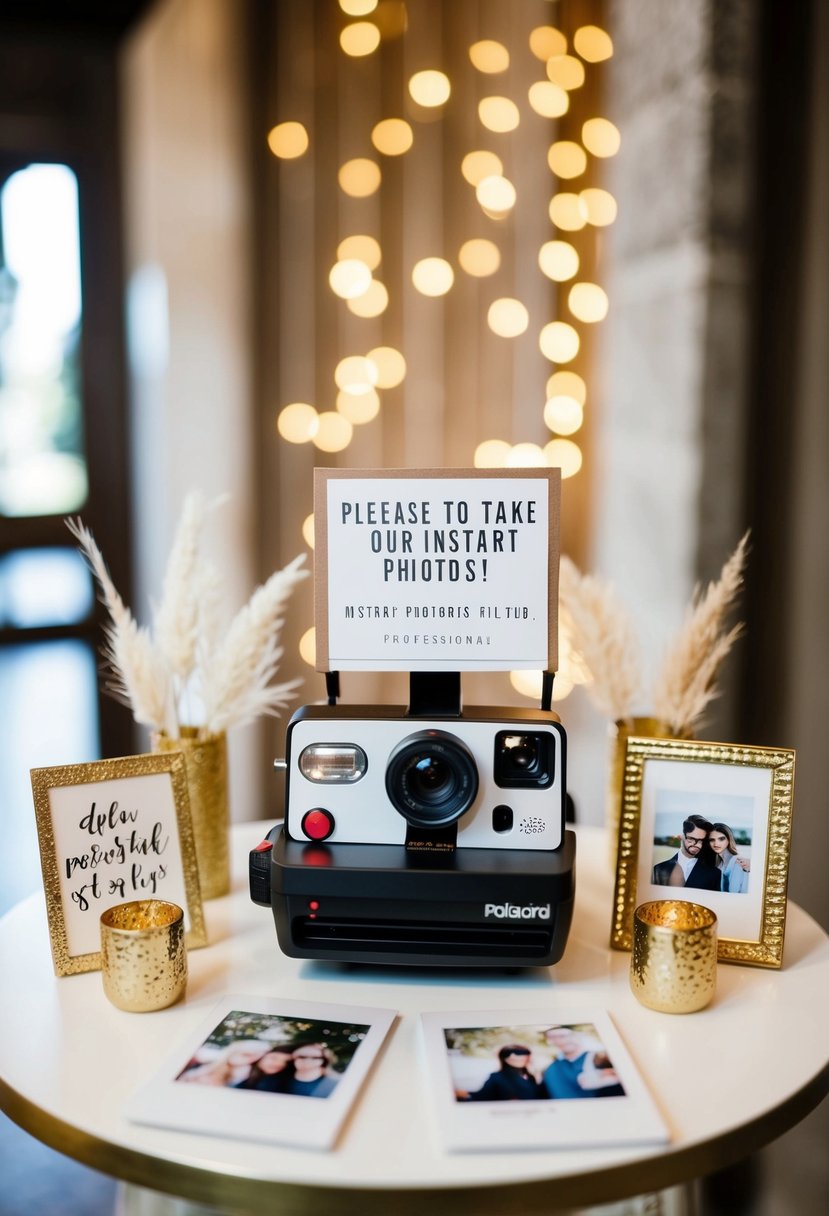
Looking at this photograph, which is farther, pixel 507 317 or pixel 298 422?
pixel 298 422

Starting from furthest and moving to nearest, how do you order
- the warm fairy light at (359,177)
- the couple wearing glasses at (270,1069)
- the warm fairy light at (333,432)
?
the warm fairy light at (333,432), the warm fairy light at (359,177), the couple wearing glasses at (270,1069)

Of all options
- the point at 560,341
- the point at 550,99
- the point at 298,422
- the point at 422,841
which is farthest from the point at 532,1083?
the point at 298,422

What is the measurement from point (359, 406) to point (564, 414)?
555 millimetres

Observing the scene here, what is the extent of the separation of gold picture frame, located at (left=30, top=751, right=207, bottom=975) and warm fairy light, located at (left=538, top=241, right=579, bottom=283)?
1.58 meters

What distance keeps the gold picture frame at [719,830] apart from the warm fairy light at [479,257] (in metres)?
1.60

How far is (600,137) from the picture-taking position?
7.11ft

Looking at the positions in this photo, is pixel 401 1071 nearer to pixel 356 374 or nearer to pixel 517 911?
pixel 517 911

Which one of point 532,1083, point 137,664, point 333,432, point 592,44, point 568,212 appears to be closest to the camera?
point 532,1083

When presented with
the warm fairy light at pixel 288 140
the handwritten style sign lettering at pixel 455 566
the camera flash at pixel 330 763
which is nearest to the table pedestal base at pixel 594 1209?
the camera flash at pixel 330 763

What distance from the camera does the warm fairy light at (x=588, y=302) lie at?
Result: 2.28m

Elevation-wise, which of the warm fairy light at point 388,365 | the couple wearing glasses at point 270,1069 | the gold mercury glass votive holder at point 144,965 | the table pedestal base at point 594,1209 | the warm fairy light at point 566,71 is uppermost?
the warm fairy light at point 566,71

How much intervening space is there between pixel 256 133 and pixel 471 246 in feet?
2.37

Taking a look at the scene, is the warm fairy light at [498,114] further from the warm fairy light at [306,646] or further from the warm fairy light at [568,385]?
the warm fairy light at [306,646]

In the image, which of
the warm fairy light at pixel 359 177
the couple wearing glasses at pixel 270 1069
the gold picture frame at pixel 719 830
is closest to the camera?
the couple wearing glasses at pixel 270 1069
